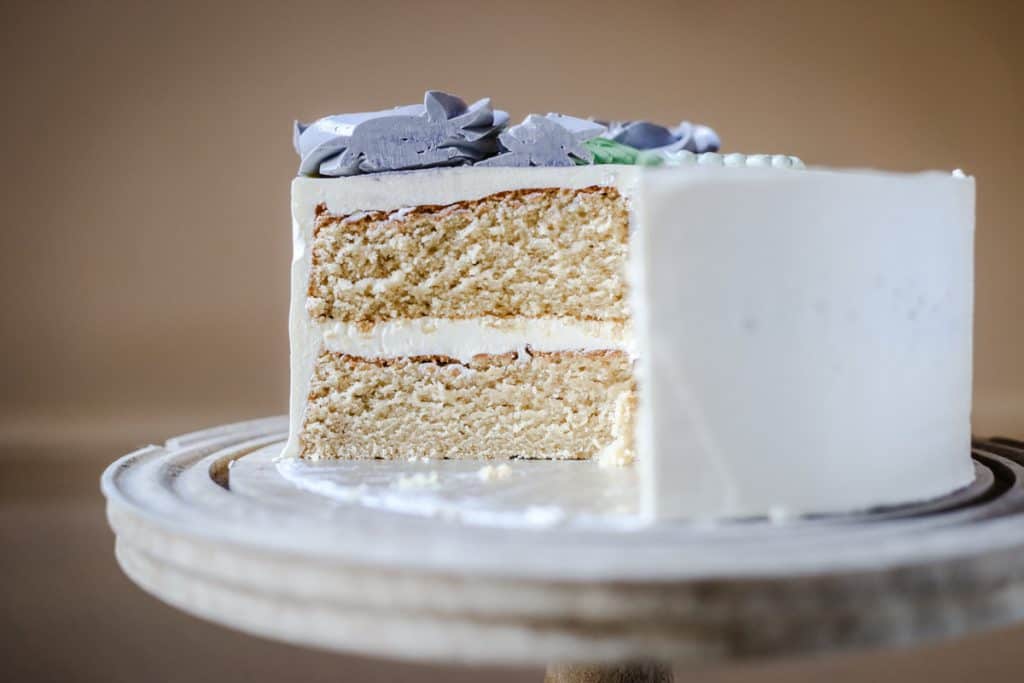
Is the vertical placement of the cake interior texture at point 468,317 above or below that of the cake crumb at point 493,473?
above

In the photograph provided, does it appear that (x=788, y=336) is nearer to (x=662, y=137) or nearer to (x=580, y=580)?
(x=580, y=580)

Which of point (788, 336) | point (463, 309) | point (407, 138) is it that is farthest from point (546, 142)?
point (788, 336)

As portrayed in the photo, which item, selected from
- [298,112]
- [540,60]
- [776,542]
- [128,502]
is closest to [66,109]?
[298,112]

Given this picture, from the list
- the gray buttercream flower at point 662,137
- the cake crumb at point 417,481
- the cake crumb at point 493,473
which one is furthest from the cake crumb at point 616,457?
the gray buttercream flower at point 662,137

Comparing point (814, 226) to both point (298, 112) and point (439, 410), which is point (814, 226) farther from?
point (298, 112)

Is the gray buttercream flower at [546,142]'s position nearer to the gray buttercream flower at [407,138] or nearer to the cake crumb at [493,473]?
the gray buttercream flower at [407,138]

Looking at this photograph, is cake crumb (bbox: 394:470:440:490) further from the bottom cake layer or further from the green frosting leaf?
the green frosting leaf

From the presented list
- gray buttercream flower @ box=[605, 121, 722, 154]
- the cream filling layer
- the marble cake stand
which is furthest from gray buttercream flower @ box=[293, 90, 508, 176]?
the marble cake stand
